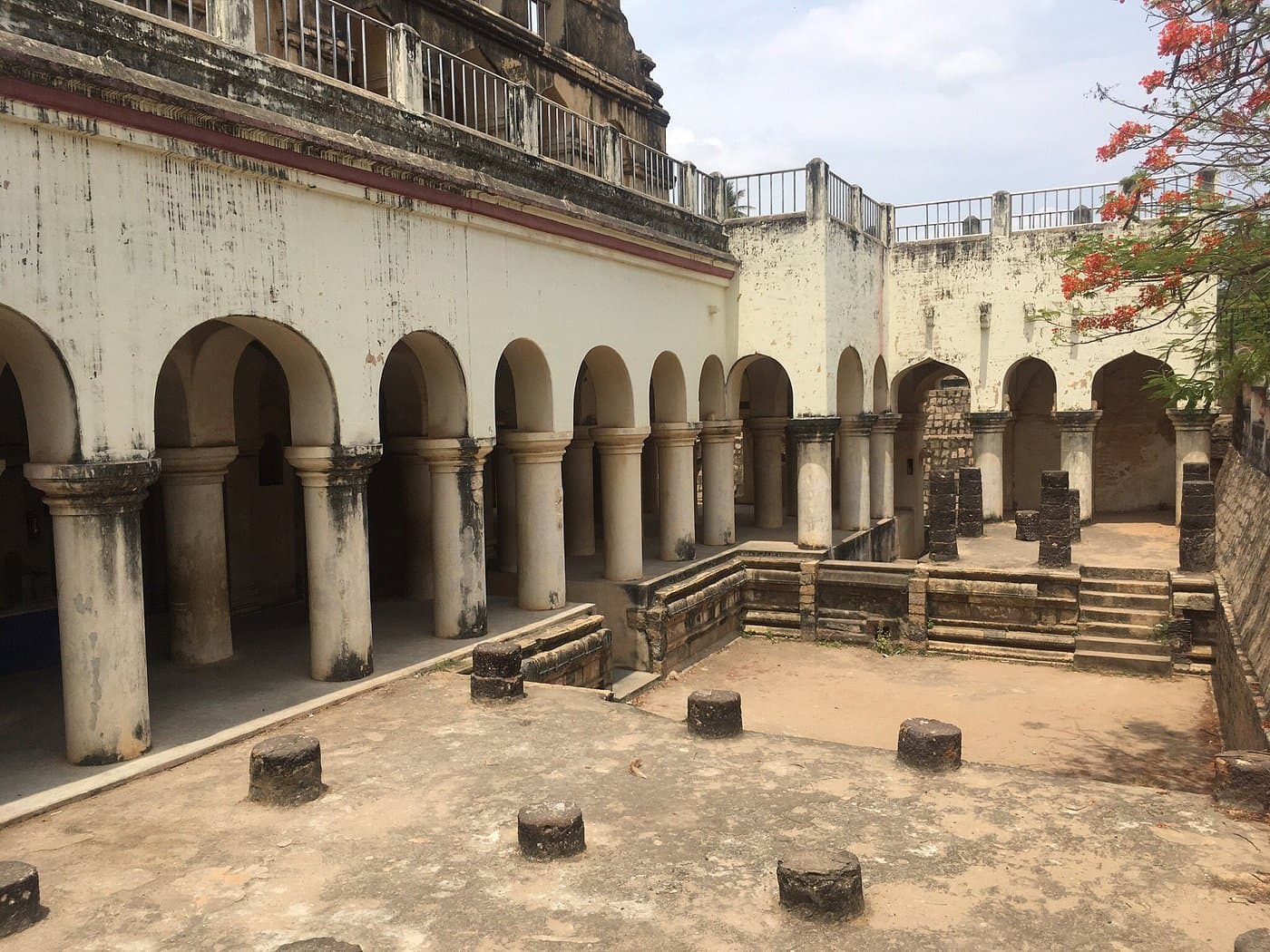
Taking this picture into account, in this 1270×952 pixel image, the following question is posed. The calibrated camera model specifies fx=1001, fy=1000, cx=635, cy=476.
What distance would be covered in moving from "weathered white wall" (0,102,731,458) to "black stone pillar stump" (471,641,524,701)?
7.84 ft

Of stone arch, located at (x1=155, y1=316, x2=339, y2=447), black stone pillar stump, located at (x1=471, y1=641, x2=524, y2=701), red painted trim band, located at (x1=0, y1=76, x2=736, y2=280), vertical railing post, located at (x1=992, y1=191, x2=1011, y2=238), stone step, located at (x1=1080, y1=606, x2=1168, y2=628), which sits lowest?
stone step, located at (x1=1080, y1=606, x2=1168, y2=628)

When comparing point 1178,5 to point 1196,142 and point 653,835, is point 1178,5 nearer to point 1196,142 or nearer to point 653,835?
point 1196,142

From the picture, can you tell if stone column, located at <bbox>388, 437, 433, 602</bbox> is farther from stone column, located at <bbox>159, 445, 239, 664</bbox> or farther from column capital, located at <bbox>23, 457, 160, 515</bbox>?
column capital, located at <bbox>23, 457, 160, 515</bbox>

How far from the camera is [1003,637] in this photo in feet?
48.4

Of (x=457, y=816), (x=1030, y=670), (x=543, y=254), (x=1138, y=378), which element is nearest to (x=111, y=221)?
(x=457, y=816)

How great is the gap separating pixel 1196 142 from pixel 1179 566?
989 cm

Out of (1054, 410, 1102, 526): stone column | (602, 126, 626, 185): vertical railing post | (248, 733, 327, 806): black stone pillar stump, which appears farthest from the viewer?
(1054, 410, 1102, 526): stone column

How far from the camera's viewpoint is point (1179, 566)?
1512 centimetres

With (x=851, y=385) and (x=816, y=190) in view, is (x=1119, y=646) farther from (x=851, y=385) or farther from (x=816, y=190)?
(x=816, y=190)

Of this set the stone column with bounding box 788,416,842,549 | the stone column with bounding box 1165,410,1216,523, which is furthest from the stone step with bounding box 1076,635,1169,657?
the stone column with bounding box 1165,410,1216,523

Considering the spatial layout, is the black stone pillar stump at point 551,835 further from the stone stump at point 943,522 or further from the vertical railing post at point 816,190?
the vertical railing post at point 816,190

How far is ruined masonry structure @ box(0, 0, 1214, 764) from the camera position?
7078 millimetres

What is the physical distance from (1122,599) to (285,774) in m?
12.5

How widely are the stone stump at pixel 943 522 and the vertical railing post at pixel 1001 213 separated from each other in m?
6.46
